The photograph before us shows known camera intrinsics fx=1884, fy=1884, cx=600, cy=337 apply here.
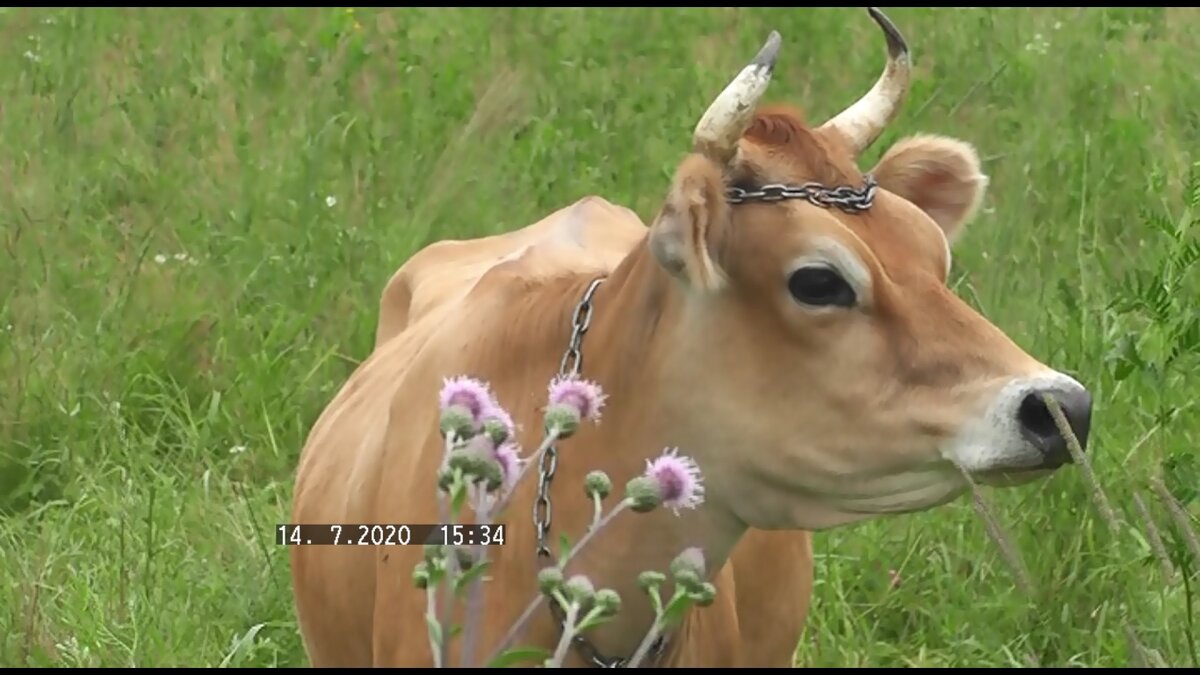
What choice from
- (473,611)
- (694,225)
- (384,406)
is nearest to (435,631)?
(473,611)

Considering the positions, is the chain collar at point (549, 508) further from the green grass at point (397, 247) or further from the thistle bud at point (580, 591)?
the thistle bud at point (580, 591)

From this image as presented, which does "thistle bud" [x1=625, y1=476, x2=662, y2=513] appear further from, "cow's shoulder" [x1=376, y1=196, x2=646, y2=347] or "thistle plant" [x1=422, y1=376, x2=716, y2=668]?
"cow's shoulder" [x1=376, y1=196, x2=646, y2=347]

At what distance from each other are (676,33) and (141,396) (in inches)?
185

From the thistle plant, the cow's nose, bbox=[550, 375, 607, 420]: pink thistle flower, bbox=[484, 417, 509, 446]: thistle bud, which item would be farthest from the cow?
bbox=[484, 417, 509, 446]: thistle bud

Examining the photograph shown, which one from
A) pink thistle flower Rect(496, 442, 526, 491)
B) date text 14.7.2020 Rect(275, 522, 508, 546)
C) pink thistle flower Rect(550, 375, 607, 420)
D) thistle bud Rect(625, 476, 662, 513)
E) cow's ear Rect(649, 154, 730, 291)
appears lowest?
date text 14.7.2020 Rect(275, 522, 508, 546)

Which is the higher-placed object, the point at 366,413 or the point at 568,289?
the point at 568,289

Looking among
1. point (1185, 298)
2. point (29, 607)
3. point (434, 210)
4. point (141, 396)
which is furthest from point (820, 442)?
point (434, 210)

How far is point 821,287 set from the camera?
9.80ft

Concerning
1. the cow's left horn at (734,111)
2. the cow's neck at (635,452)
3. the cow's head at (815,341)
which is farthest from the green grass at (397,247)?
the cow's left horn at (734,111)

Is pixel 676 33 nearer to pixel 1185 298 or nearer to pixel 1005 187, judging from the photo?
pixel 1005 187

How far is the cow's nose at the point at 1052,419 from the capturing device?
110 inches

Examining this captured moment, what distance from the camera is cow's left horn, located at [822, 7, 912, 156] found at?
133 inches

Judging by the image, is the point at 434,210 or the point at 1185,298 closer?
the point at 1185,298

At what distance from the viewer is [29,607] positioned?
4277 millimetres
